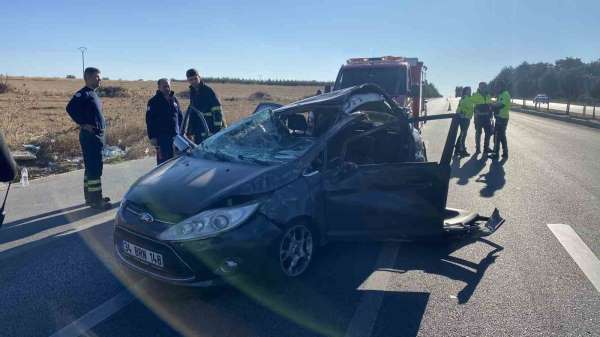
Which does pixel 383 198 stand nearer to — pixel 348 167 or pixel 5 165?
pixel 348 167

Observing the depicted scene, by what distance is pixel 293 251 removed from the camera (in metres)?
4.04

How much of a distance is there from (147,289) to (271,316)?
116cm

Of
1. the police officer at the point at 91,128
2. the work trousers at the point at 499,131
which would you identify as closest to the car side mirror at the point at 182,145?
the police officer at the point at 91,128

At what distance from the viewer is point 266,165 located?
4113mm

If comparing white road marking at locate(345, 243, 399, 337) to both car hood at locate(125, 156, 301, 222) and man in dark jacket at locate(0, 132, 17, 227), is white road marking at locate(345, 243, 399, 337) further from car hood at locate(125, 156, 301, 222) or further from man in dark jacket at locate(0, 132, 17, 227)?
man in dark jacket at locate(0, 132, 17, 227)

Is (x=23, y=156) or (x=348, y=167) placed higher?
(x=348, y=167)

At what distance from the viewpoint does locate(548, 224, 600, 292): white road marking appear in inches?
168

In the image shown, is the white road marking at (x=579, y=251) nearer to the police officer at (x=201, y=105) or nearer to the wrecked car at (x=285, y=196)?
the wrecked car at (x=285, y=196)

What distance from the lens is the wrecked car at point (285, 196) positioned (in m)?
3.56

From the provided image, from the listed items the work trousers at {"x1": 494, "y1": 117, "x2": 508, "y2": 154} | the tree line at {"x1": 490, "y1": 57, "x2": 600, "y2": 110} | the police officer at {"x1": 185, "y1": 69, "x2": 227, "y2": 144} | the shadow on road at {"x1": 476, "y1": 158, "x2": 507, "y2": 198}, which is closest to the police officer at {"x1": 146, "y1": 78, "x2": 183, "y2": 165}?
the police officer at {"x1": 185, "y1": 69, "x2": 227, "y2": 144}

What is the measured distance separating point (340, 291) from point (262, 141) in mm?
1689

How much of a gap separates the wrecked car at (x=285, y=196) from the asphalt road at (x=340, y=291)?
275mm

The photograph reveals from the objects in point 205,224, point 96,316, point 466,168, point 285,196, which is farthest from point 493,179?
point 96,316

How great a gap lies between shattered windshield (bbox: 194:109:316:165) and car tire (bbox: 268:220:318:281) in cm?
62
